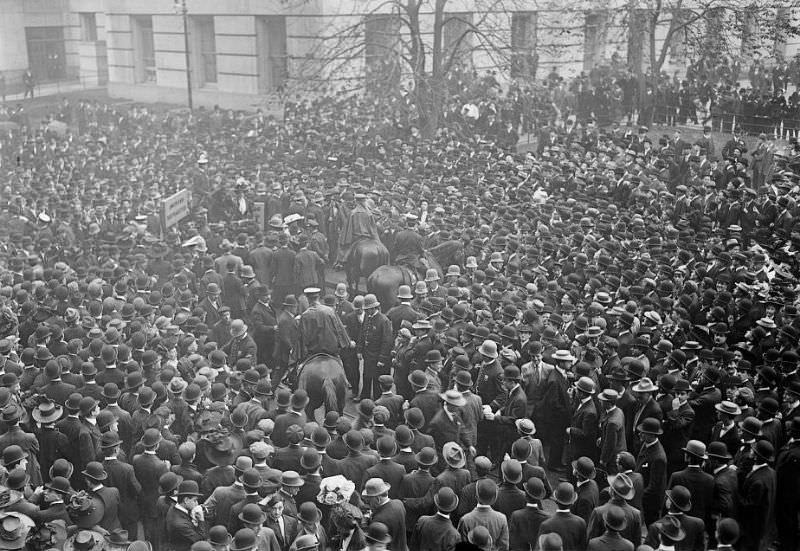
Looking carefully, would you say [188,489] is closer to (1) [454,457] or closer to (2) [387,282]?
(1) [454,457]

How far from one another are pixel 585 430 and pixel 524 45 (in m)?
25.0

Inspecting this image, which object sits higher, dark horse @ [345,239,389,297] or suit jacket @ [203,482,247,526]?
dark horse @ [345,239,389,297]

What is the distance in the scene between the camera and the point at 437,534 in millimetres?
6645

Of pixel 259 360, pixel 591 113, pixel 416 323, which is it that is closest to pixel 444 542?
pixel 416 323

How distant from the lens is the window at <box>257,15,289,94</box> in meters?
→ 33.2

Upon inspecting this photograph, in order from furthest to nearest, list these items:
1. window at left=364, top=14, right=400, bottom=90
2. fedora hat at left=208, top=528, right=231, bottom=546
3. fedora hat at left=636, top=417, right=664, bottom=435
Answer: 1. window at left=364, top=14, right=400, bottom=90
2. fedora hat at left=636, top=417, right=664, bottom=435
3. fedora hat at left=208, top=528, right=231, bottom=546

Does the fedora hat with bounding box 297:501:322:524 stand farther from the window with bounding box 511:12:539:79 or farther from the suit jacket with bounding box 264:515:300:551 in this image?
the window with bounding box 511:12:539:79

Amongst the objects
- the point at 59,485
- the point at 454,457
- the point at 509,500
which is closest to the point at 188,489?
the point at 59,485

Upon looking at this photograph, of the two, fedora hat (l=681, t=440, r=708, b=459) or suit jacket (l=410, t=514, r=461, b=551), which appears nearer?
suit jacket (l=410, t=514, r=461, b=551)

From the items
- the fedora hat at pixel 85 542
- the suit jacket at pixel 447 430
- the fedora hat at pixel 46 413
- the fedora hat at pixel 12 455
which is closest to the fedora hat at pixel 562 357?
the suit jacket at pixel 447 430

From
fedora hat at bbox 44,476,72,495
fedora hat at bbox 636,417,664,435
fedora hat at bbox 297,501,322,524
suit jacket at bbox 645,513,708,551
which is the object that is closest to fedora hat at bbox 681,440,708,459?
fedora hat at bbox 636,417,664,435

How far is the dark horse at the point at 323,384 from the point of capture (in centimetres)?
1012

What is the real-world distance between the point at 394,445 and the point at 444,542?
1221 millimetres

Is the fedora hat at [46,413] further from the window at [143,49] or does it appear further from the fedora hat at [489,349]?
the window at [143,49]
